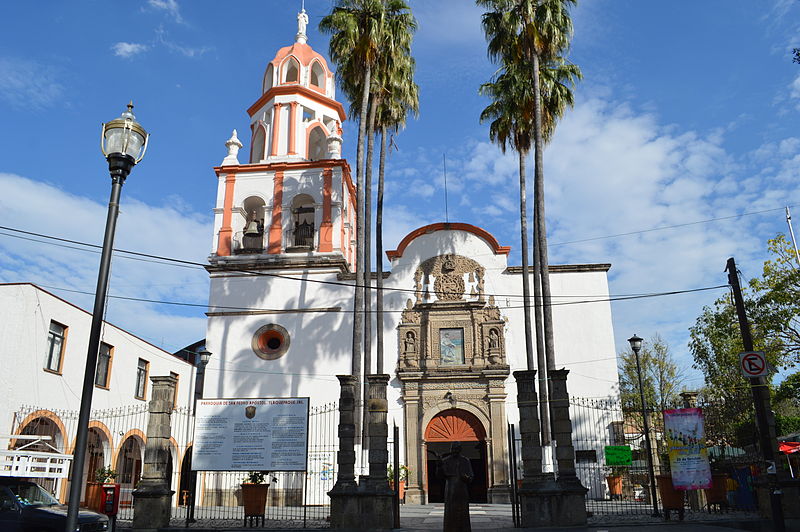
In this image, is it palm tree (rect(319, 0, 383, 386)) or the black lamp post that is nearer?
the black lamp post

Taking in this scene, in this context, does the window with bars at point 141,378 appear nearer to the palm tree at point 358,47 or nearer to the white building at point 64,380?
the white building at point 64,380

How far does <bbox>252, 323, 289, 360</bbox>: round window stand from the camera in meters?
24.1

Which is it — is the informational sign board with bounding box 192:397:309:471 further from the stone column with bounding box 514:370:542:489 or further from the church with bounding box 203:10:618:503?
the church with bounding box 203:10:618:503

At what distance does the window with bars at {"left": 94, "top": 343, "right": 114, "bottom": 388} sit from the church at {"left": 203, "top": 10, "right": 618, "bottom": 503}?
137 inches

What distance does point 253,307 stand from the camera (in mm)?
24766

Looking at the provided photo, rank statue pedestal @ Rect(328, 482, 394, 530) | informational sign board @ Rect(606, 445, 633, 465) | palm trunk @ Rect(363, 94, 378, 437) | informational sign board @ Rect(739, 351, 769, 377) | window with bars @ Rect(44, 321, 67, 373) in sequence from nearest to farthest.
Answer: informational sign board @ Rect(739, 351, 769, 377), statue pedestal @ Rect(328, 482, 394, 530), informational sign board @ Rect(606, 445, 633, 465), window with bars @ Rect(44, 321, 67, 373), palm trunk @ Rect(363, 94, 378, 437)

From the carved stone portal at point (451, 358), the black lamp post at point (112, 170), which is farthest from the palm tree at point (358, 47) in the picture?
the black lamp post at point (112, 170)

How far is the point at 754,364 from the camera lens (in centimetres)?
1216

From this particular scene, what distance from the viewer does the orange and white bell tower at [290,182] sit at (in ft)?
84.1

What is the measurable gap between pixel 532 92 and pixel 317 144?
11290 mm

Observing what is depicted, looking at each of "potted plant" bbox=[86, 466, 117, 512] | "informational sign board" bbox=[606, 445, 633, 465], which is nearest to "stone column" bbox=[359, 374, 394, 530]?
"informational sign board" bbox=[606, 445, 633, 465]

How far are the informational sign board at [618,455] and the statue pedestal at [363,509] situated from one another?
268 inches

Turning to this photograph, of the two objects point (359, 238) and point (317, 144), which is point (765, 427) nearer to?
point (359, 238)

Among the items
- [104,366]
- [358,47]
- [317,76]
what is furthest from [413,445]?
[317,76]
